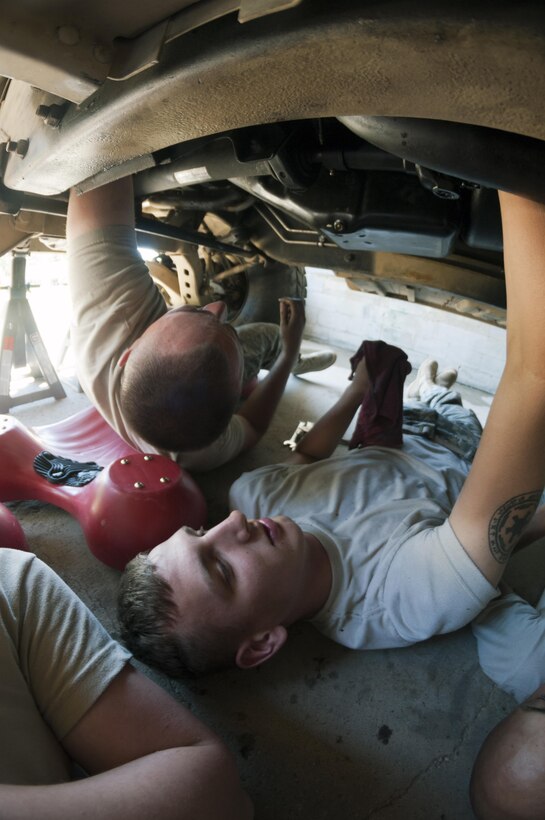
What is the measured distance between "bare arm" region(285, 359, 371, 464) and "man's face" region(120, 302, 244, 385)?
403 millimetres

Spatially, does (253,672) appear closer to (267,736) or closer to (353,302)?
(267,736)

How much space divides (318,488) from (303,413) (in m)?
0.93

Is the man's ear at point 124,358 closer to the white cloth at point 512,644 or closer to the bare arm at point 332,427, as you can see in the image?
the bare arm at point 332,427

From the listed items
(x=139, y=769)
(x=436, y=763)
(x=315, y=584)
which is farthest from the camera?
(x=315, y=584)

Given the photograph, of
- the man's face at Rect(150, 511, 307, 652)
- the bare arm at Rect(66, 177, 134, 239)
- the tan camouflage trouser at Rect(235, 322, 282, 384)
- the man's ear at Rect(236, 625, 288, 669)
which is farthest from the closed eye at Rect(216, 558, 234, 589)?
the tan camouflage trouser at Rect(235, 322, 282, 384)

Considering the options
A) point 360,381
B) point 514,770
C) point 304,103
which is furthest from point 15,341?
point 514,770

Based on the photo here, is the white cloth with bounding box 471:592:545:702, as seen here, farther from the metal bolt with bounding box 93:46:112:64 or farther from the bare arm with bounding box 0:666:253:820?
the metal bolt with bounding box 93:46:112:64

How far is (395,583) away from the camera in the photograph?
94cm

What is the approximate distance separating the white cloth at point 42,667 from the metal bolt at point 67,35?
73 centimetres

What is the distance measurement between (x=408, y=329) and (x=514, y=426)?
127 inches

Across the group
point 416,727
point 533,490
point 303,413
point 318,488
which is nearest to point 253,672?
point 416,727

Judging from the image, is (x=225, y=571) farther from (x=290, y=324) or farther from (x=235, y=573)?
(x=290, y=324)

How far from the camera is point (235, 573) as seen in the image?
938mm

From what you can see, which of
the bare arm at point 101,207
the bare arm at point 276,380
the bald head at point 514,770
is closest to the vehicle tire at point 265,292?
the bare arm at point 276,380
